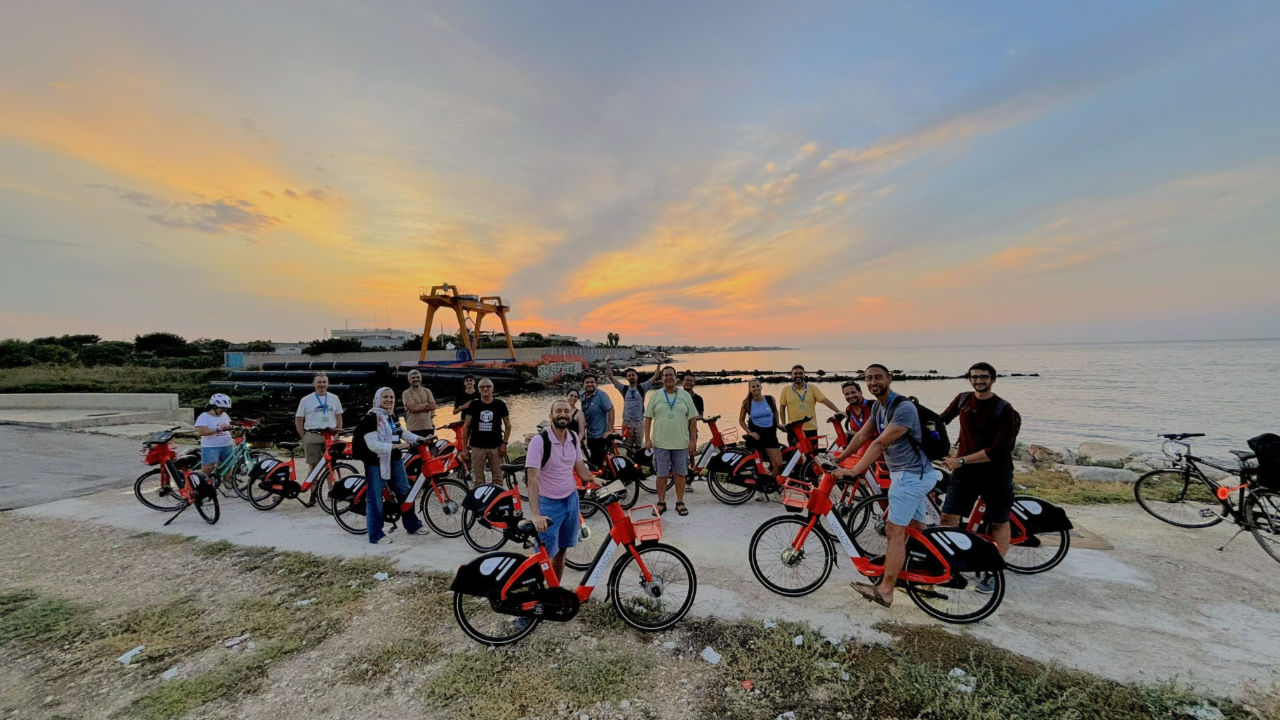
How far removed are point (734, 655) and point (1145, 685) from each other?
2663mm

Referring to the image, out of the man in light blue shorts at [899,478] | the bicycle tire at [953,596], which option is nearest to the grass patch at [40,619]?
the man in light blue shorts at [899,478]

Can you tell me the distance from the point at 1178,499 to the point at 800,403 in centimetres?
487

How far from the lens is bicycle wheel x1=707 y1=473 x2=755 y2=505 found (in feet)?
23.5

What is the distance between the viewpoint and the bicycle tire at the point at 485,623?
373cm

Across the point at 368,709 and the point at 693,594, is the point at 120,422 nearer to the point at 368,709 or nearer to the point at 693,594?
the point at 368,709

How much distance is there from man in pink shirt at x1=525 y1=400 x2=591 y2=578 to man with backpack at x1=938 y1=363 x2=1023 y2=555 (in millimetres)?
3416

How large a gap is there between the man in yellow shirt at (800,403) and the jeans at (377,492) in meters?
5.50

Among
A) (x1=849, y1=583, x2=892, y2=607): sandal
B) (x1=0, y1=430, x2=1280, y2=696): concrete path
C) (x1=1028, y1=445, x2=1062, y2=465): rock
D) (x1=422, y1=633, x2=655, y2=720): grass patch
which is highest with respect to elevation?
(x1=849, y1=583, x2=892, y2=607): sandal

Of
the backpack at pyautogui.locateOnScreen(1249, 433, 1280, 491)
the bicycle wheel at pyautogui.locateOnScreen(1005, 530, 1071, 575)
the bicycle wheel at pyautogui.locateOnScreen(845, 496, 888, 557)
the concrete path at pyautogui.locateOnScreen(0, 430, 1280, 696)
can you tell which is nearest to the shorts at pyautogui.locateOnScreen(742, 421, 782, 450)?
the concrete path at pyautogui.locateOnScreen(0, 430, 1280, 696)

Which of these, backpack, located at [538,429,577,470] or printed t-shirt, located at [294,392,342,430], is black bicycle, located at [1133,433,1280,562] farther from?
printed t-shirt, located at [294,392,342,430]

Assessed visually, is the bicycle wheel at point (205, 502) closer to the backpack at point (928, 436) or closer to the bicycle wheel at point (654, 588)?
the bicycle wheel at point (654, 588)

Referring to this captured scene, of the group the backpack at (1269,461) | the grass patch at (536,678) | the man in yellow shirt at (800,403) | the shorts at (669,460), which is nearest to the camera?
the grass patch at (536,678)

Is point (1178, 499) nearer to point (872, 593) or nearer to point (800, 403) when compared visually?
point (800, 403)

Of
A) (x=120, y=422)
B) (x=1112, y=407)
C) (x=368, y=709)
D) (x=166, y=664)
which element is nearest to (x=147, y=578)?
(x=166, y=664)
